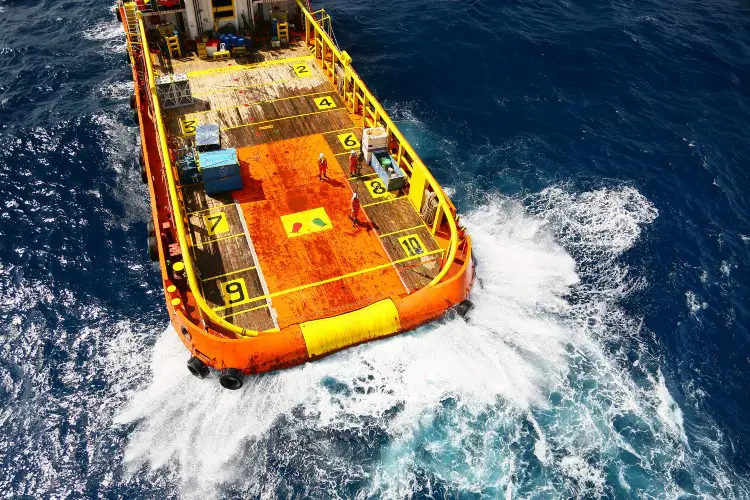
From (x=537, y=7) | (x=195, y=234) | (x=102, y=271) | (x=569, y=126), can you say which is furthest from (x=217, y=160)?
(x=537, y=7)

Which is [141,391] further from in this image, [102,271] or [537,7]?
[537,7]

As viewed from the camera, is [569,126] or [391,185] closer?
[391,185]

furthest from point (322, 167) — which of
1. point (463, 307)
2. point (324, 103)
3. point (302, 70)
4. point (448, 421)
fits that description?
point (448, 421)

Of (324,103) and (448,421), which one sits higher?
(324,103)

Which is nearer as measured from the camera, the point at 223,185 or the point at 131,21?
the point at 223,185

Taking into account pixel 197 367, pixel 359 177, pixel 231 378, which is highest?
pixel 359 177

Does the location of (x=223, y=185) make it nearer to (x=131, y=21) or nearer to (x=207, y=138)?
(x=207, y=138)
